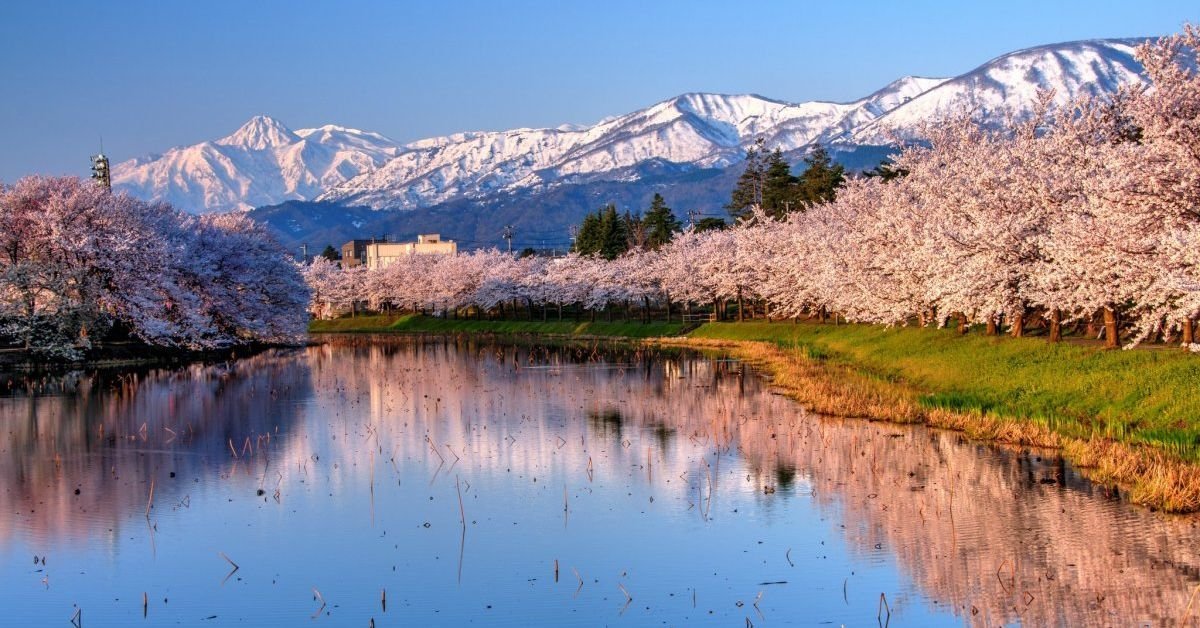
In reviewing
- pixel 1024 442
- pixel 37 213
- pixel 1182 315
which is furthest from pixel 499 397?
pixel 37 213

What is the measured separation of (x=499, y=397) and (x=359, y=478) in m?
19.6

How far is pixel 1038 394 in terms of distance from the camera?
1423 inches

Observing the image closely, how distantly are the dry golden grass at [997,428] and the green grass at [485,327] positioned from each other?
47.7 meters

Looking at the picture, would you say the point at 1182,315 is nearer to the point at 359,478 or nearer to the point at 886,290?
the point at 359,478

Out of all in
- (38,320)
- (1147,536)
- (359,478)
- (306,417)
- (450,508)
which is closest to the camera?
(1147,536)

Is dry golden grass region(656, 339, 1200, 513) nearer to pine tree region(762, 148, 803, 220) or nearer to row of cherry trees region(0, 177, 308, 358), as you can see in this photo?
row of cherry trees region(0, 177, 308, 358)

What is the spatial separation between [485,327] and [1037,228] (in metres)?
97.7

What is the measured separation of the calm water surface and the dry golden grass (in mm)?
716

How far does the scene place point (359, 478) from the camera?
28938 millimetres

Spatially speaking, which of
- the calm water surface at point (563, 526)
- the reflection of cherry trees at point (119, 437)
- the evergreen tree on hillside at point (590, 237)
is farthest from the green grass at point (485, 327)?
the calm water surface at point (563, 526)

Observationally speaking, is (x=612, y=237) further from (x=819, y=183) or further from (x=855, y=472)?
(x=855, y=472)

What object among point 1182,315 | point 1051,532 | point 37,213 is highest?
point 37,213

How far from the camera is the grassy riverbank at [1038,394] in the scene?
25703 mm

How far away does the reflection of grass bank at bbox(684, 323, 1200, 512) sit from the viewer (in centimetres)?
2559
